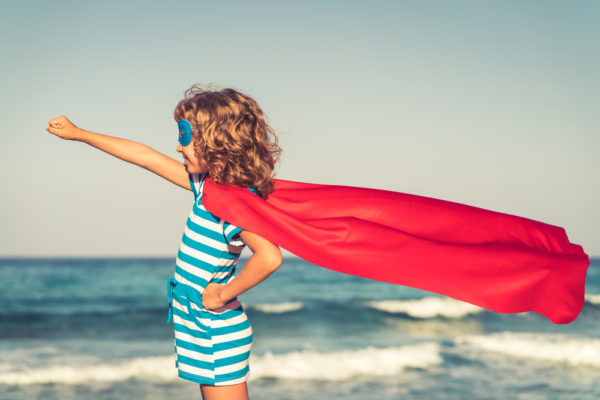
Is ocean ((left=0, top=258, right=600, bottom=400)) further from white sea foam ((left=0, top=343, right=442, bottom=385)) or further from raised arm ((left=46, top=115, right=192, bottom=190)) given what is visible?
raised arm ((left=46, top=115, right=192, bottom=190))

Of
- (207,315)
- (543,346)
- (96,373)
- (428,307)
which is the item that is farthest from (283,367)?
(428,307)

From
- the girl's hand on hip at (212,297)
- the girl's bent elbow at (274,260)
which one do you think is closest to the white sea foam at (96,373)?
the girl's hand on hip at (212,297)

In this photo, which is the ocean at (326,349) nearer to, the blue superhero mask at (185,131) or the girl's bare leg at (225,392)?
the girl's bare leg at (225,392)

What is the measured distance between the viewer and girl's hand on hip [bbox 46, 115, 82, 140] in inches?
93.4

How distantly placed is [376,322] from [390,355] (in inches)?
150

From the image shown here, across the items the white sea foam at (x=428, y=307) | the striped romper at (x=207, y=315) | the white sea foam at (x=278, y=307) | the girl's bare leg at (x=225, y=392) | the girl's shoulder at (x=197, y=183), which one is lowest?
the white sea foam at (x=278, y=307)

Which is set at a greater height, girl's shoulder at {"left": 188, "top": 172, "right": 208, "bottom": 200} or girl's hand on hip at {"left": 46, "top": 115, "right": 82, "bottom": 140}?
girl's hand on hip at {"left": 46, "top": 115, "right": 82, "bottom": 140}

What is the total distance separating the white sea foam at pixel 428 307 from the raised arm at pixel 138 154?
10.7 metres

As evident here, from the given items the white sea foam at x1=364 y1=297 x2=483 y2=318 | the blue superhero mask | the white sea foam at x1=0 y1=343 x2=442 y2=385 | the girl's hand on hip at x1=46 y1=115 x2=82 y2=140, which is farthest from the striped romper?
the white sea foam at x1=364 y1=297 x2=483 y2=318

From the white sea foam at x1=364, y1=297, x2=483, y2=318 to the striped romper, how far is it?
10.7 metres

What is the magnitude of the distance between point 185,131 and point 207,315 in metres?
0.68

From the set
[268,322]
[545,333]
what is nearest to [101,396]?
[268,322]

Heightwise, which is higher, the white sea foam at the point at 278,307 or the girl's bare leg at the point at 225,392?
the girl's bare leg at the point at 225,392

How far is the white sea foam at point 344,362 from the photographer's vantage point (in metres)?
6.79
